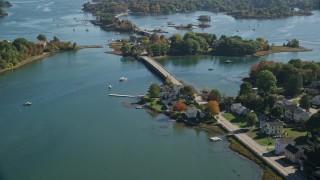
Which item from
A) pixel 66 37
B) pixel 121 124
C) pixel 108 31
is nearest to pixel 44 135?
pixel 121 124

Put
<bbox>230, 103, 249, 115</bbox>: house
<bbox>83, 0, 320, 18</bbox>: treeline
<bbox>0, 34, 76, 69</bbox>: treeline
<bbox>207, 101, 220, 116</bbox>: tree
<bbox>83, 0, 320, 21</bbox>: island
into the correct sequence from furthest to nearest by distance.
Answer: <bbox>83, 0, 320, 21</bbox>: island, <bbox>83, 0, 320, 18</bbox>: treeline, <bbox>0, 34, 76, 69</bbox>: treeline, <bbox>230, 103, 249, 115</bbox>: house, <bbox>207, 101, 220, 116</bbox>: tree

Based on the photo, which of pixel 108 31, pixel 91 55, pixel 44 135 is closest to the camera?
pixel 44 135

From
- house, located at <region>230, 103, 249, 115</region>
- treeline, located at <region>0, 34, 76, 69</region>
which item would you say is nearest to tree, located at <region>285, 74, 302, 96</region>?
house, located at <region>230, 103, 249, 115</region>

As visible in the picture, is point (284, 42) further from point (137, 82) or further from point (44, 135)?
point (44, 135)

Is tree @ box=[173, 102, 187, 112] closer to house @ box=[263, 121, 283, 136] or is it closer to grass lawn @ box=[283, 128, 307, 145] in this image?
house @ box=[263, 121, 283, 136]

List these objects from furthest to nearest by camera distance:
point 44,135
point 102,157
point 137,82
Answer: point 137,82 → point 44,135 → point 102,157

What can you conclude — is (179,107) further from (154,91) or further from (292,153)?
(292,153)
